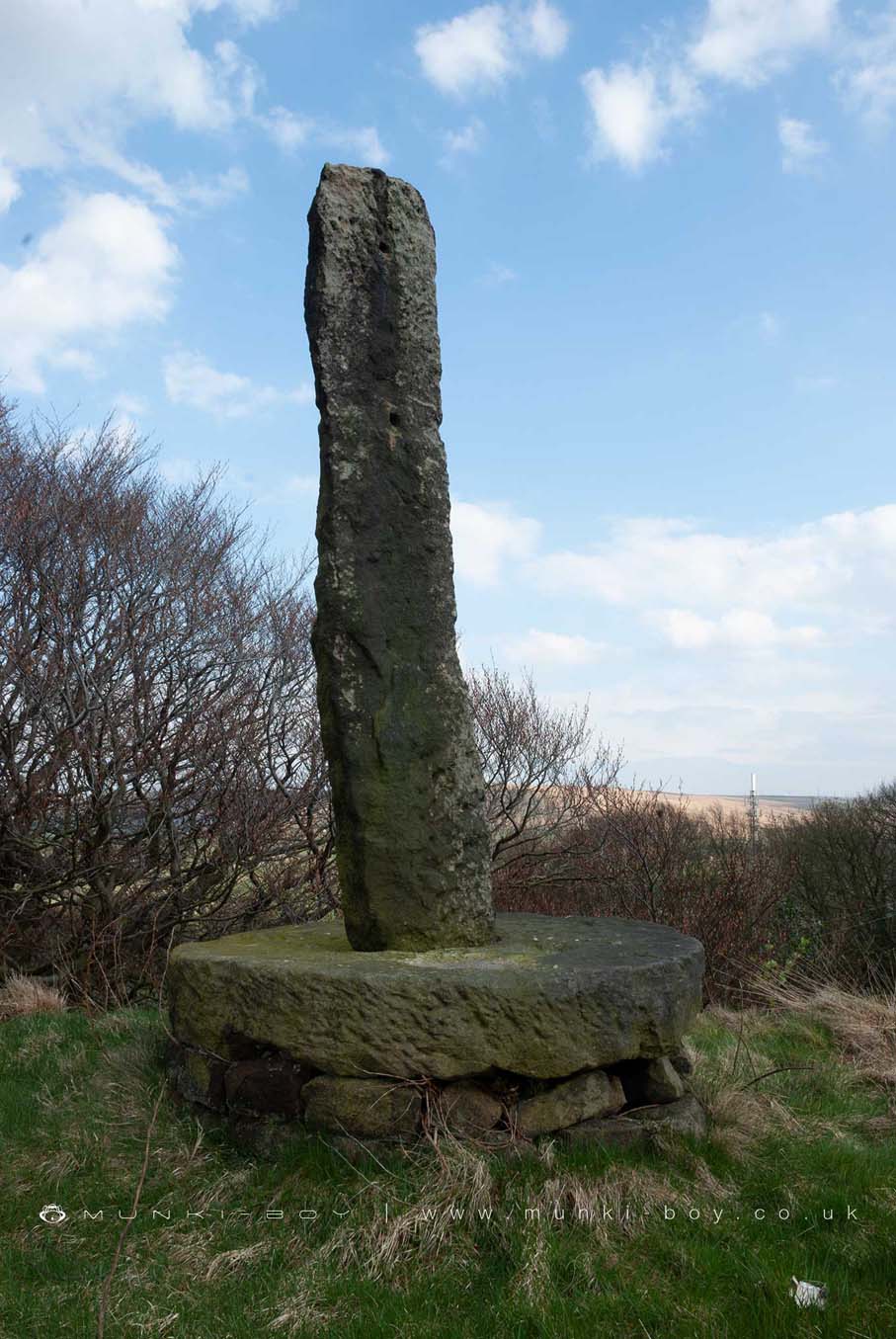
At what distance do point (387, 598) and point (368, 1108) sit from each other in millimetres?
2127

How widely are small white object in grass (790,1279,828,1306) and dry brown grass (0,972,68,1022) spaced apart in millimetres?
5244

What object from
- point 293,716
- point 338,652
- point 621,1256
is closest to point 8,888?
point 293,716

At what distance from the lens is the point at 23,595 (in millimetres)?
8922

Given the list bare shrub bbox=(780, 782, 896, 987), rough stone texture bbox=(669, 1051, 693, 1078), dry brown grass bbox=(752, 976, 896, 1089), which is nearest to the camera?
rough stone texture bbox=(669, 1051, 693, 1078)

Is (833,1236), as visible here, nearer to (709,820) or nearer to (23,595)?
(23,595)

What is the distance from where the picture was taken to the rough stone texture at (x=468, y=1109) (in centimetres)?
368

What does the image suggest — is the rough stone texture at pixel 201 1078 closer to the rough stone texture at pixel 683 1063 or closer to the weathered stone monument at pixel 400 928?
the weathered stone monument at pixel 400 928

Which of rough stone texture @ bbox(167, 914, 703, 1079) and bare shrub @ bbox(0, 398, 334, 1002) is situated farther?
bare shrub @ bbox(0, 398, 334, 1002)

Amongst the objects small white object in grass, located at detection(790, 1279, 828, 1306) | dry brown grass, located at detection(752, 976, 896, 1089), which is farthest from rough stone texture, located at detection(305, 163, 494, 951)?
dry brown grass, located at detection(752, 976, 896, 1089)

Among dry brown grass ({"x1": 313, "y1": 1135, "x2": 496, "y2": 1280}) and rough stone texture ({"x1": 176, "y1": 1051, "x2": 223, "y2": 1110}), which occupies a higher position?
rough stone texture ({"x1": 176, "y1": 1051, "x2": 223, "y2": 1110})

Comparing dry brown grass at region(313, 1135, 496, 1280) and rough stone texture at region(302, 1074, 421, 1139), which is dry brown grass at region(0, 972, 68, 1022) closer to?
rough stone texture at region(302, 1074, 421, 1139)

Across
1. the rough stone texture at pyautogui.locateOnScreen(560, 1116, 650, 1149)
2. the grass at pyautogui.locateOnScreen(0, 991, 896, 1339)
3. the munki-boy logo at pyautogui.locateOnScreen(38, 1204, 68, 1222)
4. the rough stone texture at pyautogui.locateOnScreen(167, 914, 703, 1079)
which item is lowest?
the munki-boy logo at pyautogui.locateOnScreen(38, 1204, 68, 1222)

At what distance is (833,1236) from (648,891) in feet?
21.4

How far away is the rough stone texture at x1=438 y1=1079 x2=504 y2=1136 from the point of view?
3.68 metres
